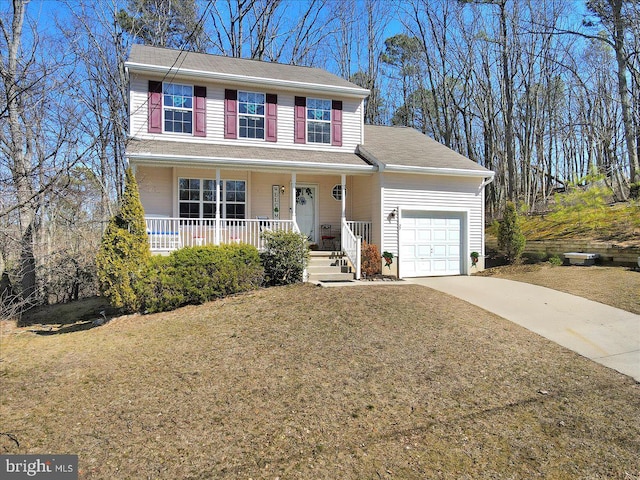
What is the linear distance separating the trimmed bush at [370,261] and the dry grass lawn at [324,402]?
410cm

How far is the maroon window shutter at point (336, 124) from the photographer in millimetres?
13078

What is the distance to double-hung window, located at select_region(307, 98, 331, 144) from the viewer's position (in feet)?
42.3

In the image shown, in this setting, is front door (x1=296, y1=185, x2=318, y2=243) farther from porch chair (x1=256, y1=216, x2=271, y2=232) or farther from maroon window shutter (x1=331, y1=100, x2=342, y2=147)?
maroon window shutter (x1=331, y1=100, x2=342, y2=147)

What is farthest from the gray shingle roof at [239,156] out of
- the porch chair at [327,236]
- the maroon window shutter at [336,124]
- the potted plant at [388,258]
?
the potted plant at [388,258]

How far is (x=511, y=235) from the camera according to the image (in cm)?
1336

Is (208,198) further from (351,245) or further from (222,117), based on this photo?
(351,245)

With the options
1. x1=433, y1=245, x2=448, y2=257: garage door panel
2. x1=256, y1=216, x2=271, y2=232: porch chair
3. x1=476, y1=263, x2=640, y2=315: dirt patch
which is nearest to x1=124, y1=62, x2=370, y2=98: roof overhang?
x1=256, y1=216, x2=271, y2=232: porch chair

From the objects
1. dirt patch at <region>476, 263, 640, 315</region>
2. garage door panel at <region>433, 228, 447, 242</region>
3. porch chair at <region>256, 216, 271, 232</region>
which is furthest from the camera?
garage door panel at <region>433, 228, 447, 242</region>

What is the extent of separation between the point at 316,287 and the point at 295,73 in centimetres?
833

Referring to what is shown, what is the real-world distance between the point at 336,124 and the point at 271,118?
2.22 metres

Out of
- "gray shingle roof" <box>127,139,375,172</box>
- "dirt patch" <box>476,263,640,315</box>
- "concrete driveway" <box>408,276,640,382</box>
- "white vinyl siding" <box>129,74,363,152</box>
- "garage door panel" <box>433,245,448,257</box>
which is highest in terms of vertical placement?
"white vinyl siding" <box>129,74,363,152</box>

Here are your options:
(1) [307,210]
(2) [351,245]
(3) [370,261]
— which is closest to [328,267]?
(2) [351,245]

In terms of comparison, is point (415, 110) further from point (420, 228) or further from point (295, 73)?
point (420, 228)

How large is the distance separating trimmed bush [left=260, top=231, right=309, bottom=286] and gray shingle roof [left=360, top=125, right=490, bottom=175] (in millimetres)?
3829
